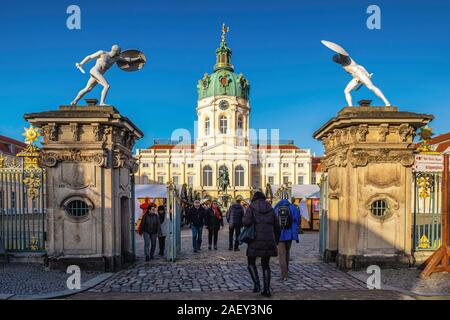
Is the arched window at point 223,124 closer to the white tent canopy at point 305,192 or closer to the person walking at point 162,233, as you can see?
the white tent canopy at point 305,192

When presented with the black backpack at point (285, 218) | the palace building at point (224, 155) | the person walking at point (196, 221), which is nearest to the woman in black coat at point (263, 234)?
the black backpack at point (285, 218)

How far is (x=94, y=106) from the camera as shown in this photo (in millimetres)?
8531

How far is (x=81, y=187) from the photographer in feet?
27.7

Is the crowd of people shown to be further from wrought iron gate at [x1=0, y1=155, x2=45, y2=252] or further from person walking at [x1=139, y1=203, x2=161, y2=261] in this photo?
wrought iron gate at [x1=0, y1=155, x2=45, y2=252]

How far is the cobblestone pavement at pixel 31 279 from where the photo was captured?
22.2 ft

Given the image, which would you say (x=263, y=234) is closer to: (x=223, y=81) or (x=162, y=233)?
(x=162, y=233)

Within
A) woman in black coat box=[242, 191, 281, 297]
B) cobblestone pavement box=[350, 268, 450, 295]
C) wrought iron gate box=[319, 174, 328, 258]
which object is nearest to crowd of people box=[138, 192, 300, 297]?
woman in black coat box=[242, 191, 281, 297]

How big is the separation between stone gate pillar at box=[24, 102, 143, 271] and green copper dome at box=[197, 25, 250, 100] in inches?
2334

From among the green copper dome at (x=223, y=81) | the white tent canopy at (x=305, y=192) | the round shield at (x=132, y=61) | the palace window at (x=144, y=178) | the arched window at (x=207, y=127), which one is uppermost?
the green copper dome at (x=223, y=81)

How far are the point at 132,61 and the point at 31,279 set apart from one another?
5.39 meters

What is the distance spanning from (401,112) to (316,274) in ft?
13.4

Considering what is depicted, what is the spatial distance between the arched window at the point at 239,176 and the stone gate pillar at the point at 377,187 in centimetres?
5585

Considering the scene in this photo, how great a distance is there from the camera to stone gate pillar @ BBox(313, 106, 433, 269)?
848cm

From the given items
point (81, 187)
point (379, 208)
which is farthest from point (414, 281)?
point (81, 187)
